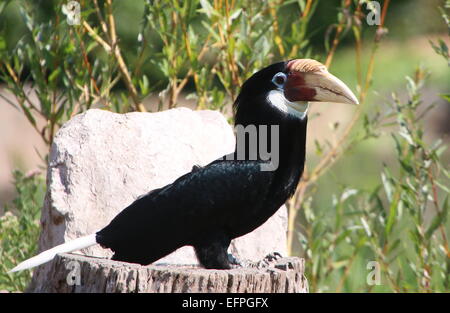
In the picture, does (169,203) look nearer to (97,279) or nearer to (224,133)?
(97,279)

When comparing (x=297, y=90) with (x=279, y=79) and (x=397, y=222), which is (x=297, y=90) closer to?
(x=279, y=79)

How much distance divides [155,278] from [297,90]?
0.72 m

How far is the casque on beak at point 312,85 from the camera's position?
8.54 ft

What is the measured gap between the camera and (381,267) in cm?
376

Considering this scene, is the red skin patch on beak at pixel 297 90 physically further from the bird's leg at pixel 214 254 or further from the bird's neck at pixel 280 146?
the bird's leg at pixel 214 254

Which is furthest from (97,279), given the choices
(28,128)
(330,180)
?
(28,128)

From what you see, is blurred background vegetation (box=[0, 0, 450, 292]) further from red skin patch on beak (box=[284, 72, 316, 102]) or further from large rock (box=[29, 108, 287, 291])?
red skin patch on beak (box=[284, 72, 316, 102])

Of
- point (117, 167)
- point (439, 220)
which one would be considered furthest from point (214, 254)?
point (439, 220)

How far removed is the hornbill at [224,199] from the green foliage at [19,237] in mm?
897

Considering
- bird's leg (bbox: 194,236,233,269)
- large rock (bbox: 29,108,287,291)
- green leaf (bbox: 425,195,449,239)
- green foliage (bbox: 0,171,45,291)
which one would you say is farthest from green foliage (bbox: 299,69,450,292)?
green foliage (bbox: 0,171,45,291)

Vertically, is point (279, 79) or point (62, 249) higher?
point (279, 79)

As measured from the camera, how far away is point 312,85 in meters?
2.63

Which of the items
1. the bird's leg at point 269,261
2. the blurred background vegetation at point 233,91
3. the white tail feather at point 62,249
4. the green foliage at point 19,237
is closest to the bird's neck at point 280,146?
the bird's leg at point 269,261
